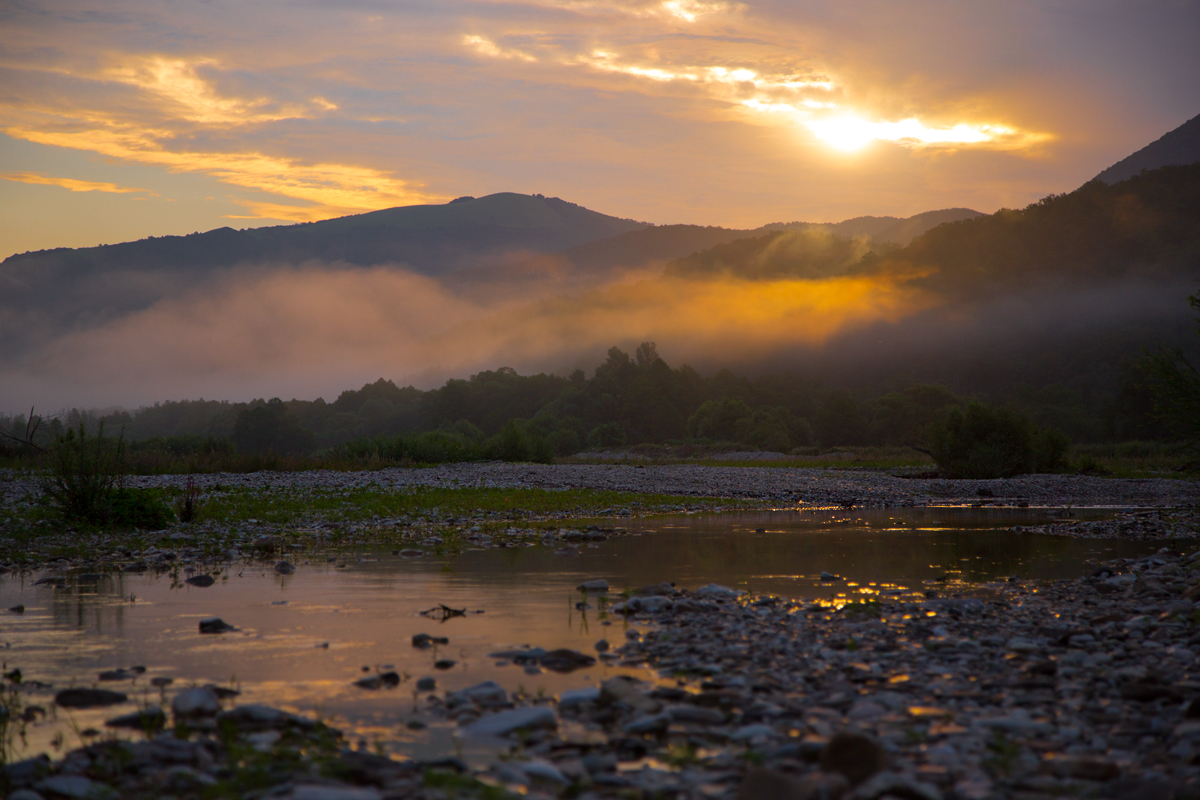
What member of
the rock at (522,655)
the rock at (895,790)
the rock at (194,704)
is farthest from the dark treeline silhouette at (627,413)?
the rock at (895,790)

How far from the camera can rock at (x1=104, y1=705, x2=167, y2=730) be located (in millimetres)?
5457

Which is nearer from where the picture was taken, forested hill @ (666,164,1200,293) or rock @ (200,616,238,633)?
rock @ (200,616,238,633)

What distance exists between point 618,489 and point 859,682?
2551cm

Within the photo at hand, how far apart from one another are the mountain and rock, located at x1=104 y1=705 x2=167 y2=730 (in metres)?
213

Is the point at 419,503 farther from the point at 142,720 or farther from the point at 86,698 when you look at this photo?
the point at 142,720

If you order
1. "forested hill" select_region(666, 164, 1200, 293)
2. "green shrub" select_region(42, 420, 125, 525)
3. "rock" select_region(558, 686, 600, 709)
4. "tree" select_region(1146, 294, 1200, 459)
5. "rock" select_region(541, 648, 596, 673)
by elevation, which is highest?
"forested hill" select_region(666, 164, 1200, 293)

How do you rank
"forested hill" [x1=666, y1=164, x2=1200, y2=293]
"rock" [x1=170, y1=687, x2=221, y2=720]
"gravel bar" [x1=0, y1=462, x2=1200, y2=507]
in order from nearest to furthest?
"rock" [x1=170, y1=687, x2=221, y2=720] < "gravel bar" [x1=0, y1=462, x2=1200, y2=507] < "forested hill" [x1=666, y1=164, x2=1200, y2=293]

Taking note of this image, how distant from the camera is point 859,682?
643 centimetres

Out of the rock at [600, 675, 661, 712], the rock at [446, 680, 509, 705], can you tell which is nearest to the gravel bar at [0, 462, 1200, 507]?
the rock at [446, 680, 509, 705]

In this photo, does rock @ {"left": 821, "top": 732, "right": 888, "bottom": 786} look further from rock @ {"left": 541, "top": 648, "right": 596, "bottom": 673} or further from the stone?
the stone

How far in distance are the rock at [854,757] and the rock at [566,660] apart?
3011 mm

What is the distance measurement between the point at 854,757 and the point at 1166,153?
234m

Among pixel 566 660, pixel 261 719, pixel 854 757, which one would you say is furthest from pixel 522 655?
pixel 854 757

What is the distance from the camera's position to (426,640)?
26.2 ft
